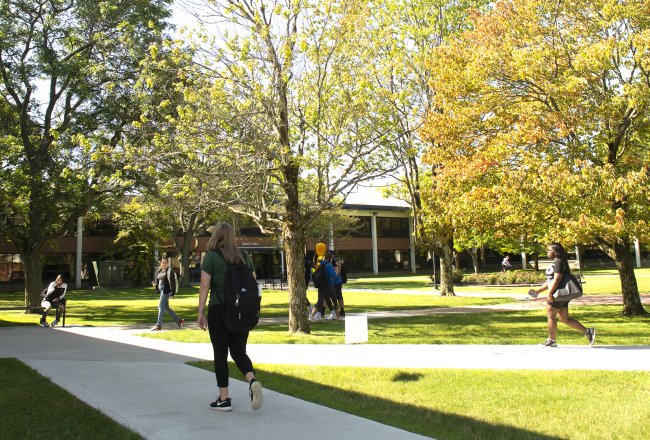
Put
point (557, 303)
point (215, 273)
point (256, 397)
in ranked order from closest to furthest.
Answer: point (256, 397)
point (215, 273)
point (557, 303)

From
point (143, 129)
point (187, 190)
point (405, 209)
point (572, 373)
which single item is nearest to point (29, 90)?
point (143, 129)

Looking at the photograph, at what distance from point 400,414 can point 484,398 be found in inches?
41.4

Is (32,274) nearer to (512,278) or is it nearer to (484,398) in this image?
(484,398)

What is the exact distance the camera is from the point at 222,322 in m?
5.54

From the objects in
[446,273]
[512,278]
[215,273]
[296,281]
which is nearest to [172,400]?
[215,273]

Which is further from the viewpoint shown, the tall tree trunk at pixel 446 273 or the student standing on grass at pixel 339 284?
the tall tree trunk at pixel 446 273

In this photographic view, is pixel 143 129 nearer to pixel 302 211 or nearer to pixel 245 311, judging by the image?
pixel 302 211

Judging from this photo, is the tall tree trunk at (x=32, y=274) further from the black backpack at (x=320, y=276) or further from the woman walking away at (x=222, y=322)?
the woman walking away at (x=222, y=322)

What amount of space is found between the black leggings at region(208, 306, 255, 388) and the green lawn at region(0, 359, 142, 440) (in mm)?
972

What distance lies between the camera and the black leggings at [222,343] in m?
5.53

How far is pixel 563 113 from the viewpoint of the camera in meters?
13.6

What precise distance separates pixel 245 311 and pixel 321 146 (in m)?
7.05

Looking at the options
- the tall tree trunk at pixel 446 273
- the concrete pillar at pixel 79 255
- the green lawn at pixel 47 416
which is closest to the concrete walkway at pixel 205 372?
the green lawn at pixel 47 416

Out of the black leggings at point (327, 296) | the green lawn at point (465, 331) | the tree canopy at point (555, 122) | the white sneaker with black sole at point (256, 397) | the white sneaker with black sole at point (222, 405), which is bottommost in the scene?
the green lawn at point (465, 331)
